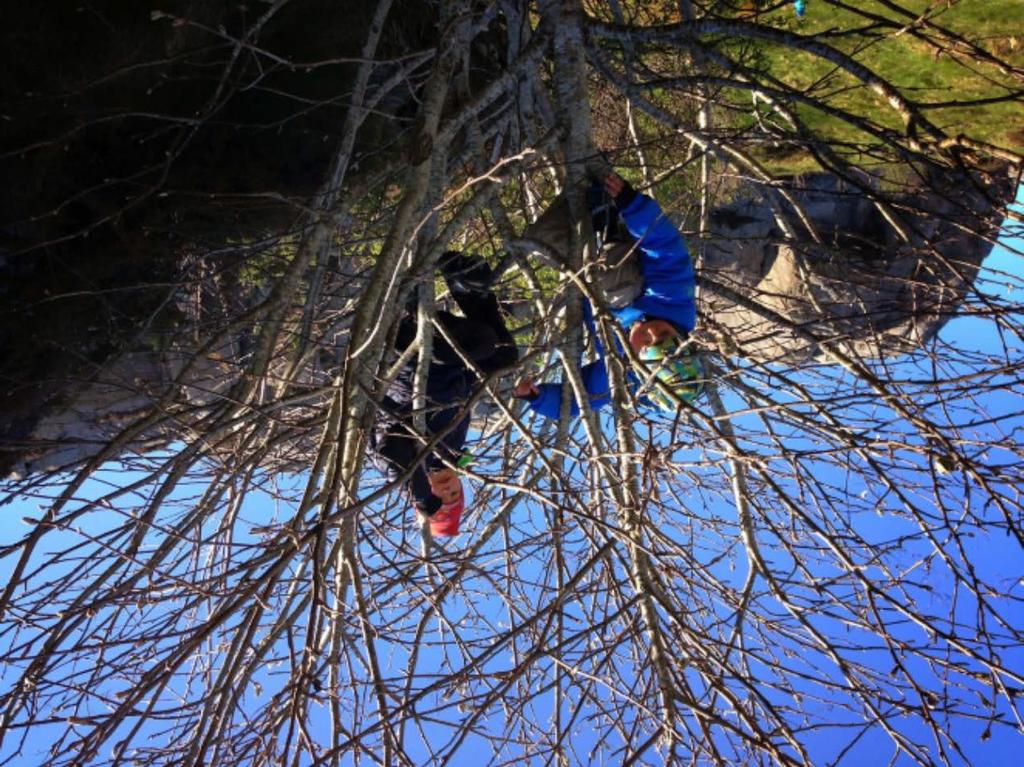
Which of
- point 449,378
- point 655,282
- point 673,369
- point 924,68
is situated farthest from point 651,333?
point 924,68

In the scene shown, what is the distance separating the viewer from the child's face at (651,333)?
3402mm

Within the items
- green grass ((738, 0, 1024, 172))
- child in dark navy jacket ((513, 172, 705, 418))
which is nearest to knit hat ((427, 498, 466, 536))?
child in dark navy jacket ((513, 172, 705, 418))

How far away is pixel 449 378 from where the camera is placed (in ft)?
14.0

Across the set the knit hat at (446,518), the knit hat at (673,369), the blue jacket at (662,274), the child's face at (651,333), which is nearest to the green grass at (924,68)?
the blue jacket at (662,274)

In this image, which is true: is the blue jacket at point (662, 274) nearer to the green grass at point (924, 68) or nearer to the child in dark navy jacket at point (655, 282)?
the child in dark navy jacket at point (655, 282)

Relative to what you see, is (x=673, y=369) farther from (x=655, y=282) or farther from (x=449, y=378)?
(x=449, y=378)

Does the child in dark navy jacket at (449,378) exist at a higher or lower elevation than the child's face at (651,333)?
lower

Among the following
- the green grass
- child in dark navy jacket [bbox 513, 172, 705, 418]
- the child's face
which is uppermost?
the green grass

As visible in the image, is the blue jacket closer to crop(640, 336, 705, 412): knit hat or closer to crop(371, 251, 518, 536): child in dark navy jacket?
crop(640, 336, 705, 412): knit hat

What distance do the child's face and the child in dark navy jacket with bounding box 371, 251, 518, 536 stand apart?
0.62 meters

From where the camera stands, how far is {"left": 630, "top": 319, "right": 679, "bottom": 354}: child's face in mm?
3402

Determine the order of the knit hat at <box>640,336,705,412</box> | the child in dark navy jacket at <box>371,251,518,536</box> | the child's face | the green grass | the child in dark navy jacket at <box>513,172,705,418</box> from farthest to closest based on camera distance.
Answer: the green grass, the child in dark navy jacket at <box>371,251,518,536</box>, the child's face, the child in dark navy jacket at <box>513,172,705,418</box>, the knit hat at <box>640,336,705,412</box>

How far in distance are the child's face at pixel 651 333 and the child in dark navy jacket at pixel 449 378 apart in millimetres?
625

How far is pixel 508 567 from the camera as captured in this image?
3.55m
